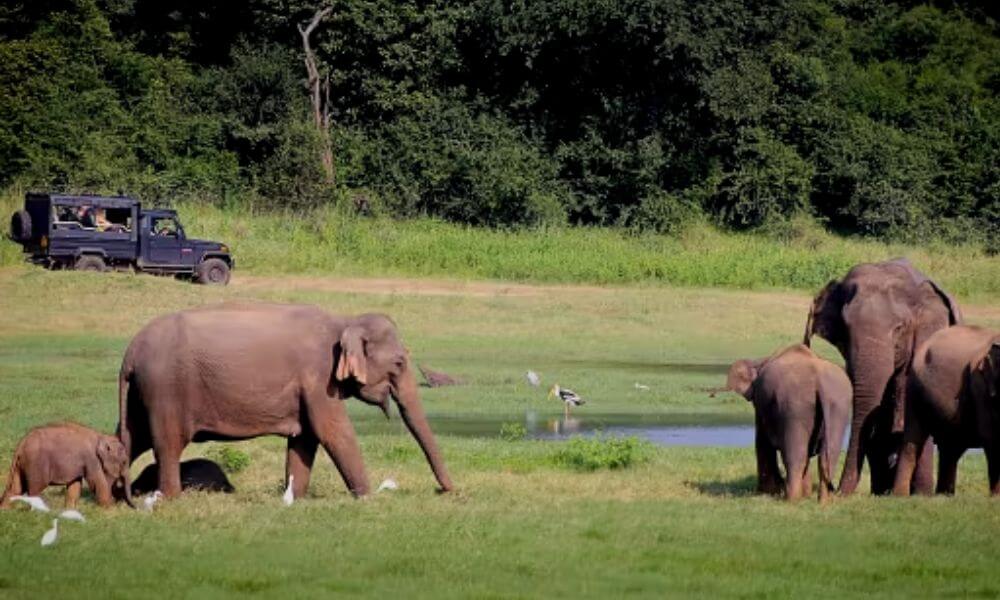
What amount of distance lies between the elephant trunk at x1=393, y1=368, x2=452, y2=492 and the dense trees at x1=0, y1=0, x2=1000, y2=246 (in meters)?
33.1

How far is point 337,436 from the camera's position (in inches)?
669

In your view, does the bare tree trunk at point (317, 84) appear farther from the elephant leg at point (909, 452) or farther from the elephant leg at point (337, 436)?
the elephant leg at point (337, 436)

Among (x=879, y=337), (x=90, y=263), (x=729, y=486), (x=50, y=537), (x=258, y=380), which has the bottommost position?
(x=90, y=263)

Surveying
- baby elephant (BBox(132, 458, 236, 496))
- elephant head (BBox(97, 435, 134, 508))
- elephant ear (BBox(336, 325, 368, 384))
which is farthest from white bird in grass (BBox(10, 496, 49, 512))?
elephant ear (BBox(336, 325, 368, 384))

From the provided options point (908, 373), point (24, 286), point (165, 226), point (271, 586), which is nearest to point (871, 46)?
point (165, 226)

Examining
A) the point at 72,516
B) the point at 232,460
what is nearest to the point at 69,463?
the point at 72,516

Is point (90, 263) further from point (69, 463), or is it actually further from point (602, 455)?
point (69, 463)

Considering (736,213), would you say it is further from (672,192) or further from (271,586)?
(271,586)

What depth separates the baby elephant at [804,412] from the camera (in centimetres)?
1673

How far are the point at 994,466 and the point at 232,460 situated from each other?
7.86 m

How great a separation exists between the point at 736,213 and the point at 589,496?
36540 mm

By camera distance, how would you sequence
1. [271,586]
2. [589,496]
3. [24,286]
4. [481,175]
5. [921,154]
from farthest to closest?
1. [921,154]
2. [481,175]
3. [24,286]
4. [589,496]
5. [271,586]

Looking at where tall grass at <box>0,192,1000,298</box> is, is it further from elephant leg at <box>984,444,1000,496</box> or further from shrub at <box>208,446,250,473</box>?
elephant leg at <box>984,444,1000,496</box>

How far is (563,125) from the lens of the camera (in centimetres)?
5697
